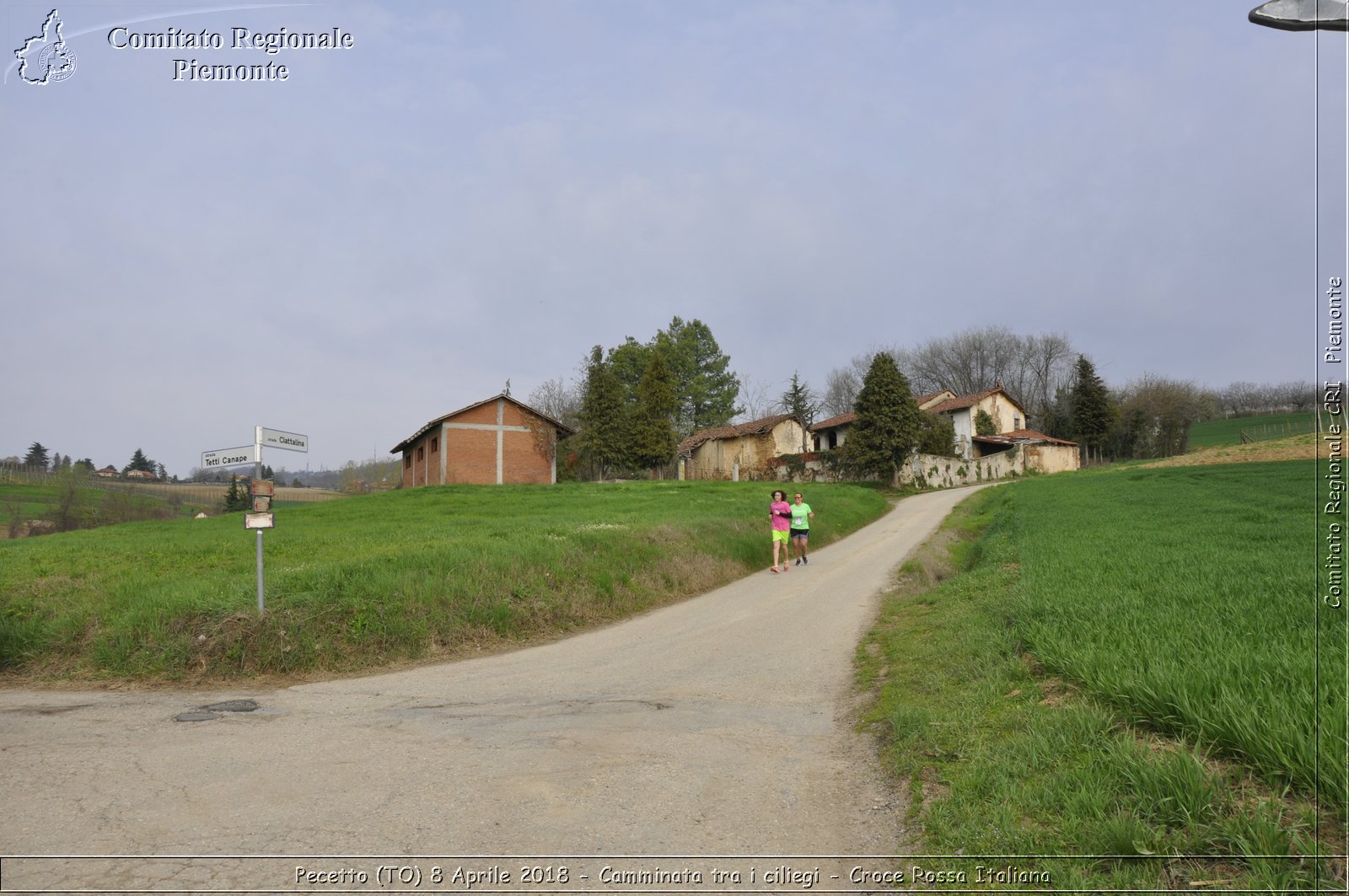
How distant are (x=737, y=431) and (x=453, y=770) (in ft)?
180

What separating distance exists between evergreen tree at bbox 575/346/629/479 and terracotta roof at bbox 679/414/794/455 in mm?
12597

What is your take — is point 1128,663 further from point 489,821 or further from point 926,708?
point 489,821

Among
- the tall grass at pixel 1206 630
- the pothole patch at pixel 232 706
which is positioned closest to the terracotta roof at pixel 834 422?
the tall grass at pixel 1206 630

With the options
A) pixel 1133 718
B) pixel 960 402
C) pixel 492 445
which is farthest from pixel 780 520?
pixel 960 402

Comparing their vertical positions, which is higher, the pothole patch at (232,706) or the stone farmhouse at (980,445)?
the stone farmhouse at (980,445)

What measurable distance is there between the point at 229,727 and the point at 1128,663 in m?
7.67

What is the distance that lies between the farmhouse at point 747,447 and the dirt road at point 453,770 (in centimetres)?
4854

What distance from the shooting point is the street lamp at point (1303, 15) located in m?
3.51

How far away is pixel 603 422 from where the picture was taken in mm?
49344

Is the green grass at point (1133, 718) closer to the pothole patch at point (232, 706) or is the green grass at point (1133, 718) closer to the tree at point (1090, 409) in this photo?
the pothole patch at point (232, 706)

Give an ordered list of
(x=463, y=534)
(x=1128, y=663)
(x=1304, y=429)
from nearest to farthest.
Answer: (x=1128, y=663), (x=463, y=534), (x=1304, y=429)

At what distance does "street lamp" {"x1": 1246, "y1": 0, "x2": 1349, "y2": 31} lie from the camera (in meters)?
3.51

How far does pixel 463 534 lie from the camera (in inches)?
680

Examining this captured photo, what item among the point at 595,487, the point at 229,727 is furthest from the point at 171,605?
the point at 595,487
